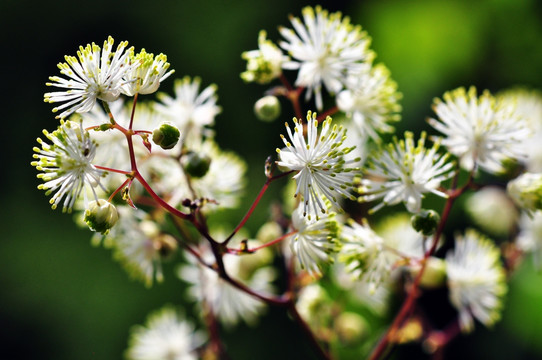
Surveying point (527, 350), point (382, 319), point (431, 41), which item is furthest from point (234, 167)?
point (431, 41)

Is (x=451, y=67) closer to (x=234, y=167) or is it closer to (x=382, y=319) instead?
(x=382, y=319)

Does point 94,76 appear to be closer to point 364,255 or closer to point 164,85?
point 364,255

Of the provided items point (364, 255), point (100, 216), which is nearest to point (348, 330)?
point (364, 255)

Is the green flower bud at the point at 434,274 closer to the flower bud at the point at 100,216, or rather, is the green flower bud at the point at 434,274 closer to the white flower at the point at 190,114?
the white flower at the point at 190,114

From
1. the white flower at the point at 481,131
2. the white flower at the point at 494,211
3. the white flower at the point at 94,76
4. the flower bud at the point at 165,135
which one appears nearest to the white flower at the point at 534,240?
the white flower at the point at 494,211

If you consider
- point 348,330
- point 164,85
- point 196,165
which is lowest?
point 348,330

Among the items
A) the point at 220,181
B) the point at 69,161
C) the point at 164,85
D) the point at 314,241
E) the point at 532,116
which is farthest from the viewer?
the point at 164,85

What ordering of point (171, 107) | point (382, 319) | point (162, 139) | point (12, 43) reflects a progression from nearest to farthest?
point (162, 139) < point (171, 107) < point (382, 319) < point (12, 43)
